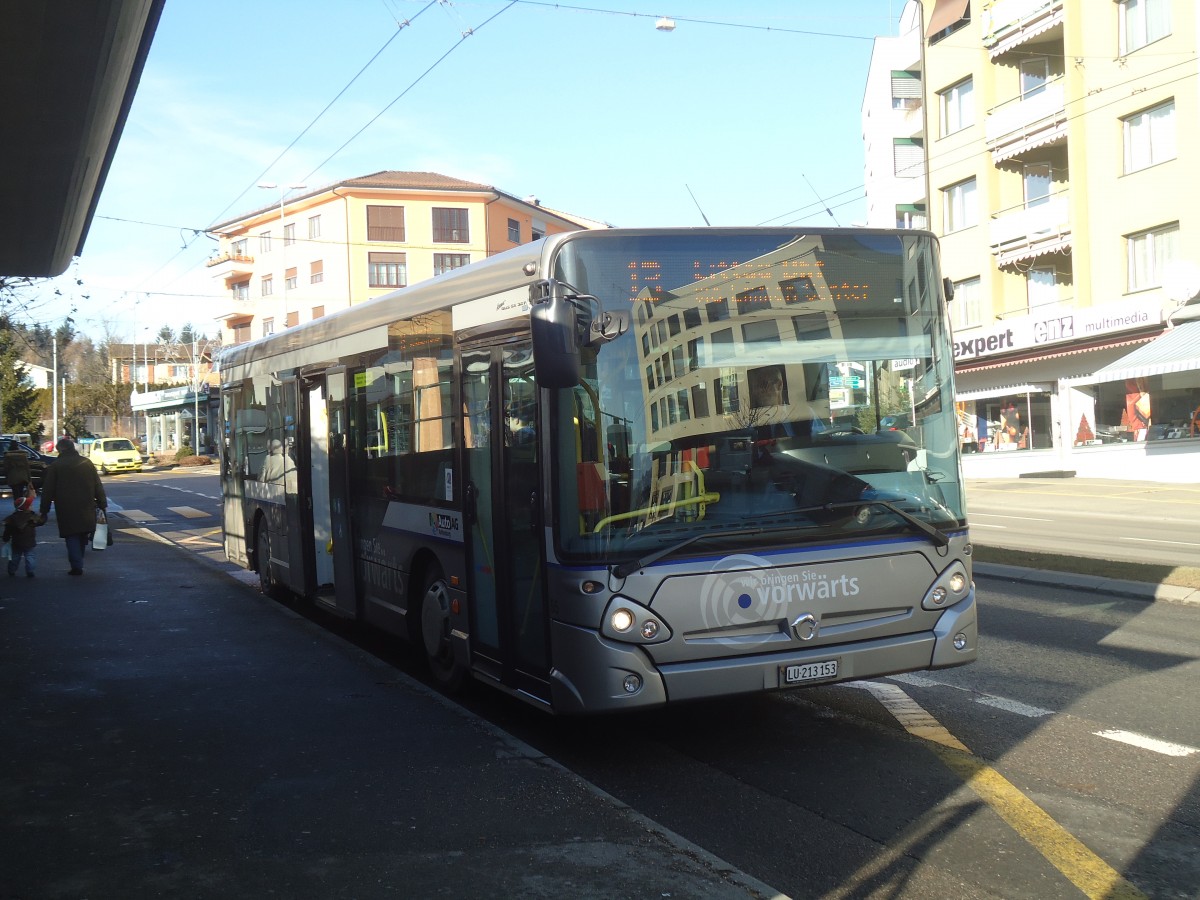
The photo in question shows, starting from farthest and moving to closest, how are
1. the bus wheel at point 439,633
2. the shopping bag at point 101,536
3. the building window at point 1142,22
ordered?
the building window at point 1142,22
the shopping bag at point 101,536
the bus wheel at point 439,633

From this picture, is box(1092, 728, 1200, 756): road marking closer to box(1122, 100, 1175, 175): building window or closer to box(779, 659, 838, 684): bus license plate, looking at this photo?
box(779, 659, 838, 684): bus license plate

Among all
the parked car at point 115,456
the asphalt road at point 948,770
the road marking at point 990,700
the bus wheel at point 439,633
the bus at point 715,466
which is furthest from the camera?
the parked car at point 115,456

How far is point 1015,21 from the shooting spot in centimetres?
3600

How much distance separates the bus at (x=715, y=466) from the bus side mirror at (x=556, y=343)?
A: 0.4 inches

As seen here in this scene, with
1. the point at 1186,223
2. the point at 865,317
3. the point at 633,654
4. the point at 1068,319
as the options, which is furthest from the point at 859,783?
the point at 1068,319

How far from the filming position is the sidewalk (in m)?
4.60

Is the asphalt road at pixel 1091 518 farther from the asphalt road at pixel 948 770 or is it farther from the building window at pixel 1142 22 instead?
the building window at pixel 1142 22

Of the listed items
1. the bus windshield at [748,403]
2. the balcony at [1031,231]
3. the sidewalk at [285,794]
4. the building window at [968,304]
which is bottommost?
the sidewalk at [285,794]

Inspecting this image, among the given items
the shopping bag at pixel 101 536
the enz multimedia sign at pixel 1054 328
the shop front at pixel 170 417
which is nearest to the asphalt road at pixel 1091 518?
the enz multimedia sign at pixel 1054 328

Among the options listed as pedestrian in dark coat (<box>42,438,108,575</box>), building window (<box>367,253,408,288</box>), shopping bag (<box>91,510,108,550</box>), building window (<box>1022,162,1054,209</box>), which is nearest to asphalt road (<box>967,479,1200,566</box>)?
building window (<box>1022,162,1054,209</box>)

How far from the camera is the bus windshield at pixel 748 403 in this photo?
602 centimetres

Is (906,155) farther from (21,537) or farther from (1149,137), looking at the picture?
(21,537)

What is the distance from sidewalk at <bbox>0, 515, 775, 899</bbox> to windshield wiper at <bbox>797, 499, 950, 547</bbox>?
189 centimetres

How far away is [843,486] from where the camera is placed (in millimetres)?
6301
